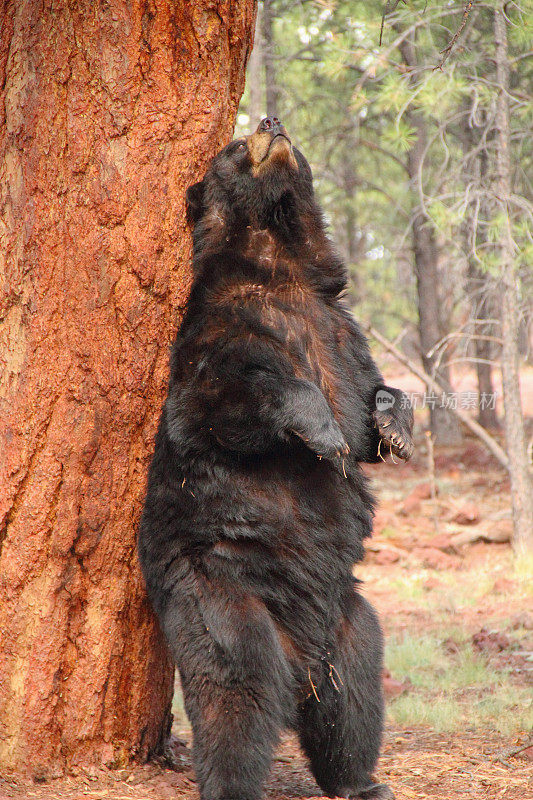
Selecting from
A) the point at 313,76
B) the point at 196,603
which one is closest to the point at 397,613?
the point at 196,603

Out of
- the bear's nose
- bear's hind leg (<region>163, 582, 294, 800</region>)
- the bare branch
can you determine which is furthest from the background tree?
bear's hind leg (<region>163, 582, 294, 800</region>)

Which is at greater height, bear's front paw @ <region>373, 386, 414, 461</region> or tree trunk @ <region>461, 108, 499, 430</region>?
tree trunk @ <region>461, 108, 499, 430</region>

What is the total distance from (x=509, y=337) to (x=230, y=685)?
6.07 metres

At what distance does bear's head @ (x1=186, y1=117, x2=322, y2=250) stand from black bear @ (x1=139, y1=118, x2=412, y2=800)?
0.02m

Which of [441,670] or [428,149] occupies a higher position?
[428,149]

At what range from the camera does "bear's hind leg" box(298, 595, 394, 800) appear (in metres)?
3.29

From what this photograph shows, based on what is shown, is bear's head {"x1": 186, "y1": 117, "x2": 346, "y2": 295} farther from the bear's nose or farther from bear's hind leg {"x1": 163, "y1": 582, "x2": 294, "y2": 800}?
bear's hind leg {"x1": 163, "y1": 582, "x2": 294, "y2": 800}

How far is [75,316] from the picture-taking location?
3.20 metres

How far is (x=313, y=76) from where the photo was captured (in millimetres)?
13297

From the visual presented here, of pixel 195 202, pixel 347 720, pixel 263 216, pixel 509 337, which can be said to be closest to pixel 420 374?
pixel 509 337

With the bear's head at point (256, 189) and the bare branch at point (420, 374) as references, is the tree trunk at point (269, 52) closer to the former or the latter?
the bare branch at point (420, 374)

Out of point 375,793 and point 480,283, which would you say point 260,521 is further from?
point 480,283

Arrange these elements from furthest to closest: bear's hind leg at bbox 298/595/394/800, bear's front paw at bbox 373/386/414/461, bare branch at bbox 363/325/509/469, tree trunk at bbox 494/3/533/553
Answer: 1. bare branch at bbox 363/325/509/469
2. tree trunk at bbox 494/3/533/553
3. bear's front paw at bbox 373/386/414/461
4. bear's hind leg at bbox 298/595/394/800

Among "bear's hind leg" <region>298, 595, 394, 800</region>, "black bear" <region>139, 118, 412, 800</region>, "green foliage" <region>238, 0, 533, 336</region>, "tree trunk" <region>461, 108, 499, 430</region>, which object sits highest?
"green foliage" <region>238, 0, 533, 336</region>
